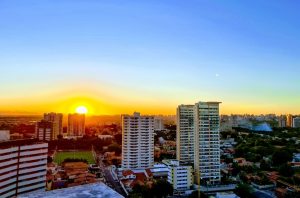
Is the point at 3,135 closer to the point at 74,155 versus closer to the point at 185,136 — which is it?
the point at 185,136

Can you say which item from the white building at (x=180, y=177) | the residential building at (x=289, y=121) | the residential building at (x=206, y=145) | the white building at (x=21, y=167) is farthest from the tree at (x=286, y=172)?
the residential building at (x=289, y=121)

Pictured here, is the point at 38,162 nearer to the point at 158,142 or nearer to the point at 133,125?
the point at 133,125

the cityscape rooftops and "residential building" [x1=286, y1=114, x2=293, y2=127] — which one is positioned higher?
"residential building" [x1=286, y1=114, x2=293, y2=127]

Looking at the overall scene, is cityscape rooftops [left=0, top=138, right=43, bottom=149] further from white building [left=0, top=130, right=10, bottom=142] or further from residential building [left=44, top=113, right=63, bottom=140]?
residential building [left=44, top=113, right=63, bottom=140]

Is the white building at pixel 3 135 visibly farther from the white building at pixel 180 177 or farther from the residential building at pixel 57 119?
the residential building at pixel 57 119

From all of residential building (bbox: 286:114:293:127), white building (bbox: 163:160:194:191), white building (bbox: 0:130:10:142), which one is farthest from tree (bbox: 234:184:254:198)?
residential building (bbox: 286:114:293:127)

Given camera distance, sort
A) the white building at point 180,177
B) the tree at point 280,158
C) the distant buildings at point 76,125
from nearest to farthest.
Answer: the white building at point 180,177, the tree at point 280,158, the distant buildings at point 76,125

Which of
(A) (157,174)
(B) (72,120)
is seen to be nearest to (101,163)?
(A) (157,174)
